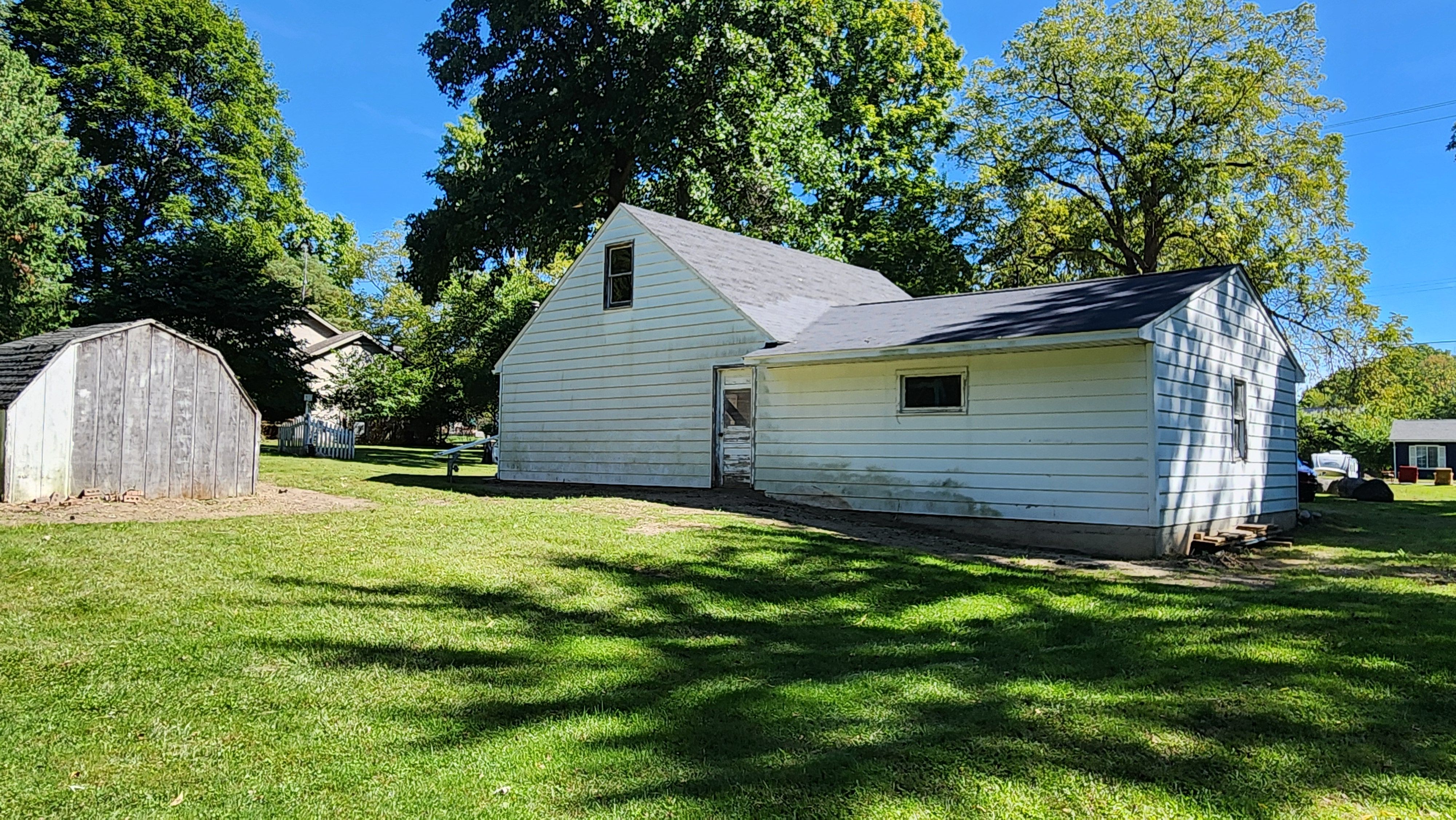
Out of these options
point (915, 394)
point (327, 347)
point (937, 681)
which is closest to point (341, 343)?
point (327, 347)

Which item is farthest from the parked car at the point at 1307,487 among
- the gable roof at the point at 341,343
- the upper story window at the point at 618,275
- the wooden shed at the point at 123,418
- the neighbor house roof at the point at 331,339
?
the gable roof at the point at 341,343

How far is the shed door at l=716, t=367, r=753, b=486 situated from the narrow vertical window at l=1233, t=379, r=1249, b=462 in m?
7.17

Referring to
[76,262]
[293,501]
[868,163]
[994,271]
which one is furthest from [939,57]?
[76,262]

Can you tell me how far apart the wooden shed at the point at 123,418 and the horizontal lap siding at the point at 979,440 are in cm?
735

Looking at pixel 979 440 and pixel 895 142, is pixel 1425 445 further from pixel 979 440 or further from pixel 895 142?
pixel 979 440

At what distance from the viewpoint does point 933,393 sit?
39.2 ft

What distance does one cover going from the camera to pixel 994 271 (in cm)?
2978

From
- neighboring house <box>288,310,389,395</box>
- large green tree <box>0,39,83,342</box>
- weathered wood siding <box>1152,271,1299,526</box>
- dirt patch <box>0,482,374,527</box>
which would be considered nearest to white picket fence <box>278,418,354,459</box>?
large green tree <box>0,39,83,342</box>

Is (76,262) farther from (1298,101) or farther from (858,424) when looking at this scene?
(1298,101)

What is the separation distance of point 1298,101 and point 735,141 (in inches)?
662

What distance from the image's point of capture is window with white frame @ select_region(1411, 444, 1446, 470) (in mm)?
49938

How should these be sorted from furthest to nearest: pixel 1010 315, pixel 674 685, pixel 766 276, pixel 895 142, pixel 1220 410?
pixel 895 142
pixel 766 276
pixel 1220 410
pixel 1010 315
pixel 674 685

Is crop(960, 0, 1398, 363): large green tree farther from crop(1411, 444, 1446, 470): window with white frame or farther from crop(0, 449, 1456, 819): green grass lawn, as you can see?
crop(1411, 444, 1446, 470): window with white frame

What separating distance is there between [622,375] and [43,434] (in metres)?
8.35
